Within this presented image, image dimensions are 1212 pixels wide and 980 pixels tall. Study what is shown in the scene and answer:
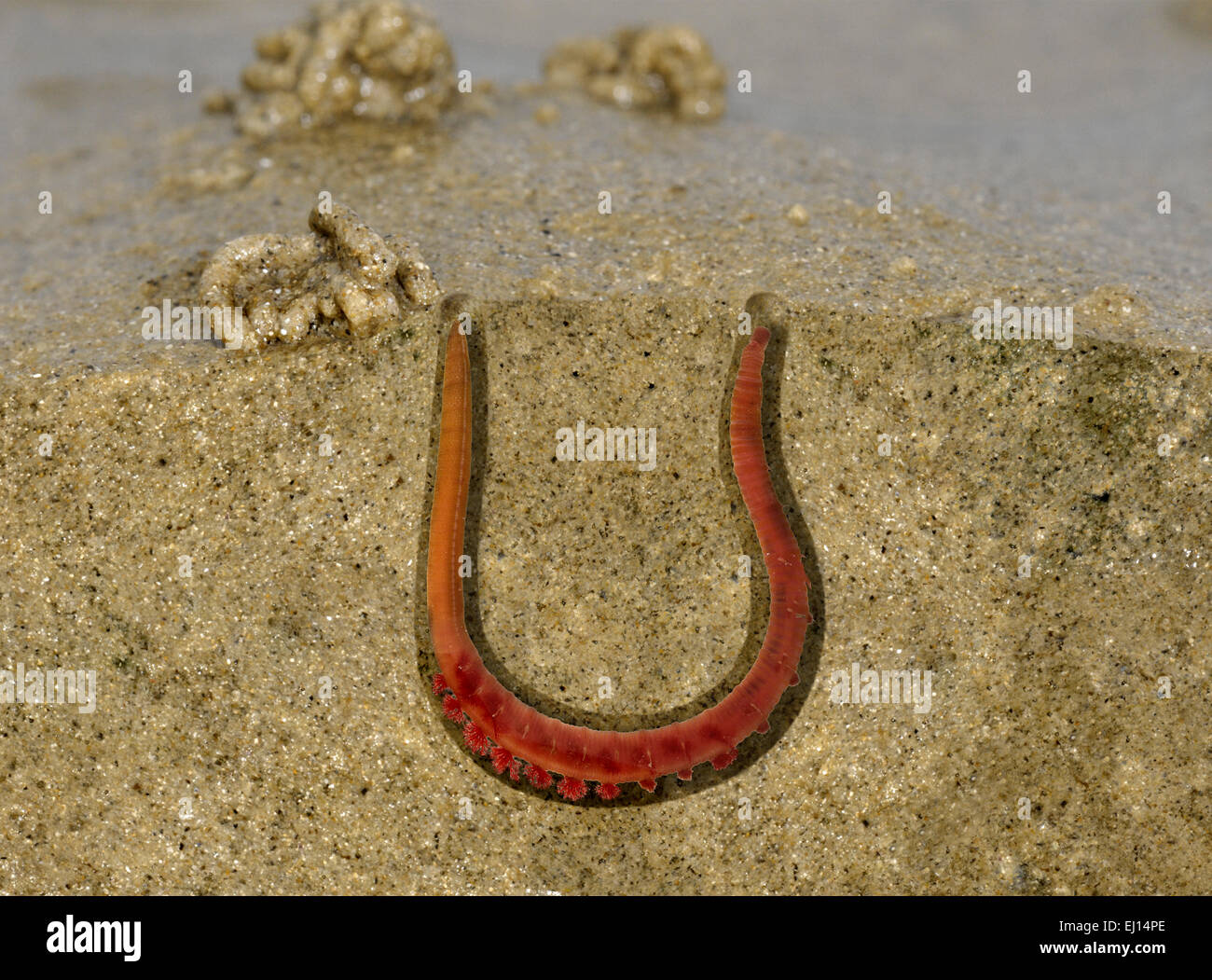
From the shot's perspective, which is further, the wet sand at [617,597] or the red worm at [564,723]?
the wet sand at [617,597]

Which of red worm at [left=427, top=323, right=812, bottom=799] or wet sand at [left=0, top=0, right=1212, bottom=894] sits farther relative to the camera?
wet sand at [left=0, top=0, right=1212, bottom=894]

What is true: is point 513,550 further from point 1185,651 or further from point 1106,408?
point 1185,651

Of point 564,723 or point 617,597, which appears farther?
point 617,597

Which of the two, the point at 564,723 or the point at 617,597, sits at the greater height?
the point at 617,597

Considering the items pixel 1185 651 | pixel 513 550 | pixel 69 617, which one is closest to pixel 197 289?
pixel 69 617
